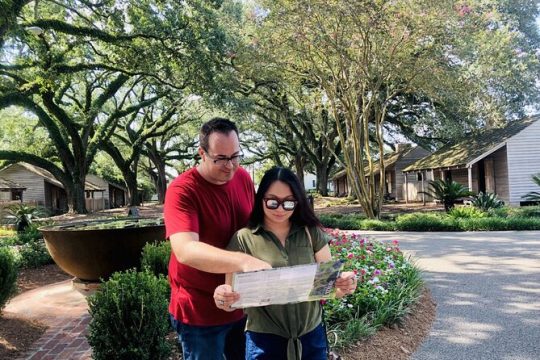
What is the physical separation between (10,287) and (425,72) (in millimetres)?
13979

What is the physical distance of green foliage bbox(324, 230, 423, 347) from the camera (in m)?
4.20

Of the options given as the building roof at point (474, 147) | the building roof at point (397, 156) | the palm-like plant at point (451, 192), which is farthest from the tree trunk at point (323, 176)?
the palm-like plant at point (451, 192)

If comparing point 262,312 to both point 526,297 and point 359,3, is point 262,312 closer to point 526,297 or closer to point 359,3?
point 526,297

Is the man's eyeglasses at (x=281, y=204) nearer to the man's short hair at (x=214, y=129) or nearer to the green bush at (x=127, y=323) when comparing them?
the man's short hair at (x=214, y=129)

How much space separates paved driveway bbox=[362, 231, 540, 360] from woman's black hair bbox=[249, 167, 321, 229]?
258cm

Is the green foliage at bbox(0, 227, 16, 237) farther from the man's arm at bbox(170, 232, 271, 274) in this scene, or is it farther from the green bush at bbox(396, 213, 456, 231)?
the man's arm at bbox(170, 232, 271, 274)

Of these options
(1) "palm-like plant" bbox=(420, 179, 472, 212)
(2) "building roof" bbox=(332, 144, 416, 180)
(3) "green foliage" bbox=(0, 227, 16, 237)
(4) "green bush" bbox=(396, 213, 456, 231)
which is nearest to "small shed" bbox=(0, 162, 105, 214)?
(3) "green foliage" bbox=(0, 227, 16, 237)

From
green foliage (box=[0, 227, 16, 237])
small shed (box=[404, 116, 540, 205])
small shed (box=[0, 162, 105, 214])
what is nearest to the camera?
green foliage (box=[0, 227, 16, 237])

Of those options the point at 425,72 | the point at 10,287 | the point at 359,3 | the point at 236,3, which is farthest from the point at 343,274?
the point at 236,3

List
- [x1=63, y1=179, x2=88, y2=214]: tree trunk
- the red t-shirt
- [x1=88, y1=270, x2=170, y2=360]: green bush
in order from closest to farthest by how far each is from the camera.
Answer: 1. the red t-shirt
2. [x1=88, y1=270, x2=170, y2=360]: green bush
3. [x1=63, y1=179, x2=88, y2=214]: tree trunk

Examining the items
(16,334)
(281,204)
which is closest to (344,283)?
(281,204)

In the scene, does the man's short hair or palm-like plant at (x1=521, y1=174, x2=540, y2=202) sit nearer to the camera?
the man's short hair

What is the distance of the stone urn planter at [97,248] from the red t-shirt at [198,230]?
12.2 feet

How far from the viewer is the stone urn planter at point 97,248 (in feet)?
18.0
